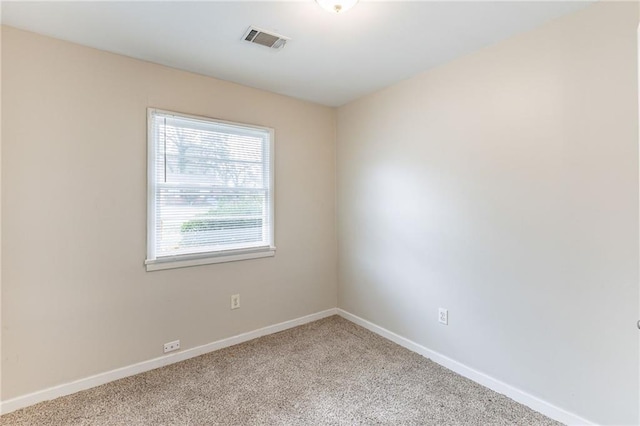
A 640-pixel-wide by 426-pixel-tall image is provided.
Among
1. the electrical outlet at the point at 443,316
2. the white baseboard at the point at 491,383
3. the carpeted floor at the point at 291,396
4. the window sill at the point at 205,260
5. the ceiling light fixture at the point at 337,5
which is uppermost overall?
the ceiling light fixture at the point at 337,5

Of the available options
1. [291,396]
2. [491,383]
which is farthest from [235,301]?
[491,383]

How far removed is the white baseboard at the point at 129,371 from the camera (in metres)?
1.88

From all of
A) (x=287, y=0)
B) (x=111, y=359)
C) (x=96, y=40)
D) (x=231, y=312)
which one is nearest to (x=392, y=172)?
(x=287, y=0)

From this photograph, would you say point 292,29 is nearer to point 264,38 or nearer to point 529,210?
point 264,38

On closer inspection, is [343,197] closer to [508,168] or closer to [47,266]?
[508,168]

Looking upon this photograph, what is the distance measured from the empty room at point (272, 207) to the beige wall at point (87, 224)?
0.01 metres

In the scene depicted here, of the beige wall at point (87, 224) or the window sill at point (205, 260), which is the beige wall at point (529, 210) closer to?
the window sill at point (205, 260)

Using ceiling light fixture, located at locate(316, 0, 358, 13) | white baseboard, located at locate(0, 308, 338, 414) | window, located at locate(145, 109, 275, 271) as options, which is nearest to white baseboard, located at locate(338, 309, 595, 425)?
white baseboard, located at locate(0, 308, 338, 414)

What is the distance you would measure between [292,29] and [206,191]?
1.45 meters

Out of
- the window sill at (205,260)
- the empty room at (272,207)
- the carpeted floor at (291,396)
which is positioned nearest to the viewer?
the empty room at (272,207)

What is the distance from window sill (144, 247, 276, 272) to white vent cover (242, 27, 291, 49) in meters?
1.71

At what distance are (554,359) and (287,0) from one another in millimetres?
2597

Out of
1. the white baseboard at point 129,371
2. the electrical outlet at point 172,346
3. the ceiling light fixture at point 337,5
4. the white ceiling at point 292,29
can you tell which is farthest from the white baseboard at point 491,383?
the ceiling light fixture at point 337,5

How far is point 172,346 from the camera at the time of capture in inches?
94.9
